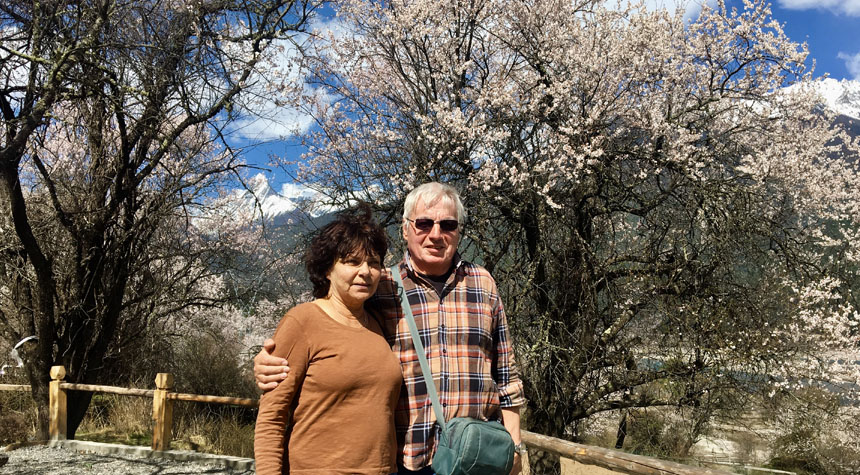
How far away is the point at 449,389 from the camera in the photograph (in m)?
1.73

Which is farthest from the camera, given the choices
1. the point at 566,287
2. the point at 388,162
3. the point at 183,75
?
the point at 388,162

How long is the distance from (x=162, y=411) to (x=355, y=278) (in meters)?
5.77

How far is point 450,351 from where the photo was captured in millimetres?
1773

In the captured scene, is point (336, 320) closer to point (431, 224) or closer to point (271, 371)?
point (271, 371)

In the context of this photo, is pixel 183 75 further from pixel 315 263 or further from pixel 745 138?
pixel 745 138

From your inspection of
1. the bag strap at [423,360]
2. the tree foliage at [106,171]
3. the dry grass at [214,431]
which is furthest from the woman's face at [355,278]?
the dry grass at [214,431]

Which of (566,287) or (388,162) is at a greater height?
(388,162)

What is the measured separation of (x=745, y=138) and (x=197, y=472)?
7.81 m

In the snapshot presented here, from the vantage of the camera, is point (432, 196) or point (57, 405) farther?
point (57, 405)

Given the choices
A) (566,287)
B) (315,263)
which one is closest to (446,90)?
(566,287)

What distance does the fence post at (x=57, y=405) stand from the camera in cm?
660

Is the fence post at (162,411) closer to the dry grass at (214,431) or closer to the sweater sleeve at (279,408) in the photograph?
the dry grass at (214,431)

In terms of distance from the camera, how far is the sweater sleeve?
1536 mm

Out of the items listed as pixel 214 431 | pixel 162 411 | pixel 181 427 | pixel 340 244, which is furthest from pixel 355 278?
pixel 181 427
